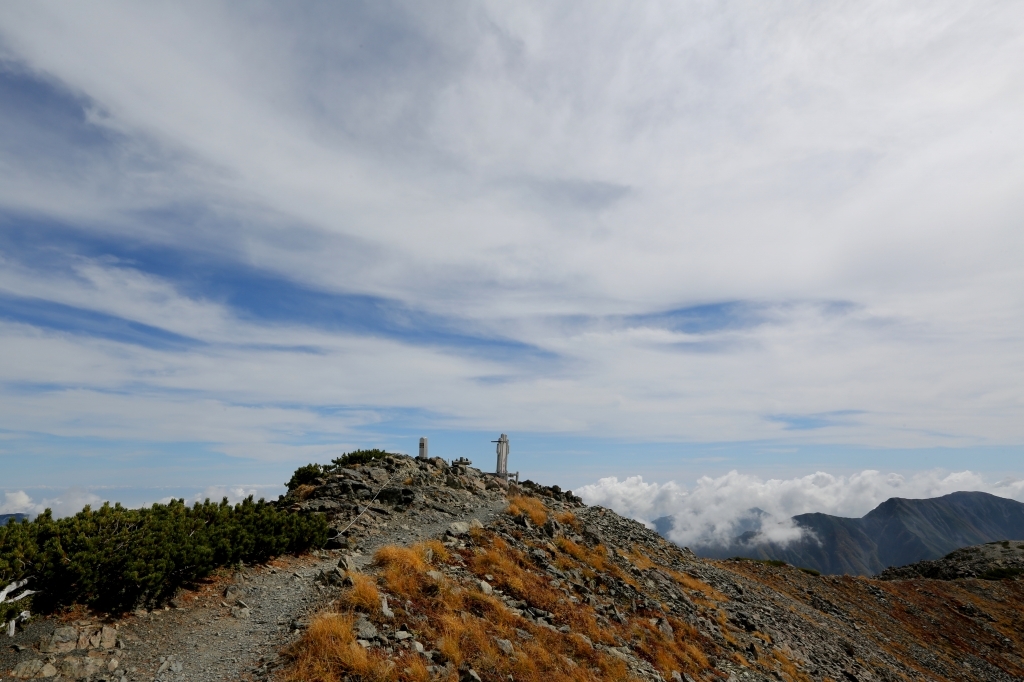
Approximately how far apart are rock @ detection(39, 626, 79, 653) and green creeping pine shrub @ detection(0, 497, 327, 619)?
906 millimetres

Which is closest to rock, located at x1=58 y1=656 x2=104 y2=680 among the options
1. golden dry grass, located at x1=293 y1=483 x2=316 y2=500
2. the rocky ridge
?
golden dry grass, located at x1=293 y1=483 x2=316 y2=500

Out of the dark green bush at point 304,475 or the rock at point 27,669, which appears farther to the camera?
the dark green bush at point 304,475

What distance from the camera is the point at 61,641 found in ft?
36.2

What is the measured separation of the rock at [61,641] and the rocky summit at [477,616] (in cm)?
4

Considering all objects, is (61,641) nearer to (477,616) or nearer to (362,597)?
(362,597)

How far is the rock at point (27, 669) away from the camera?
9.96m

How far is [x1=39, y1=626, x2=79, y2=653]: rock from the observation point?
10789 mm

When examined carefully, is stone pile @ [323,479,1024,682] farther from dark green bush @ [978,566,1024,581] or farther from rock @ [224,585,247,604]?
dark green bush @ [978,566,1024,581]

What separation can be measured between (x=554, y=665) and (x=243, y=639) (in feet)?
25.1

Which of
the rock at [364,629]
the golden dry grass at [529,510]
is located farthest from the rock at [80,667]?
the golden dry grass at [529,510]

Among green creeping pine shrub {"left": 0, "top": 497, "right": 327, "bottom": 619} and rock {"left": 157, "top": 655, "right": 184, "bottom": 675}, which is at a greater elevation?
green creeping pine shrub {"left": 0, "top": 497, "right": 327, "bottom": 619}

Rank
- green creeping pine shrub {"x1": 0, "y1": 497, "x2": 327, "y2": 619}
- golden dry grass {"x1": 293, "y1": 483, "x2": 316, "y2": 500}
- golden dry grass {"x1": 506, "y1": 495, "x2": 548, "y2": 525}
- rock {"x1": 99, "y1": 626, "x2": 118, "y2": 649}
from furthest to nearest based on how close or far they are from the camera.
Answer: golden dry grass {"x1": 506, "y1": 495, "x2": 548, "y2": 525} < golden dry grass {"x1": 293, "y1": 483, "x2": 316, "y2": 500} < green creeping pine shrub {"x1": 0, "y1": 497, "x2": 327, "y2": 619} < rock {"x1": 99, "y1": 626, "x2": 118, "y2": 649}

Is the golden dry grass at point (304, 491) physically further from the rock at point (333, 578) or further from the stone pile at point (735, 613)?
the rock at point (333, 578)

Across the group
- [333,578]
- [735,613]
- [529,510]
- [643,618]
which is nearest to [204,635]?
[333,578]
